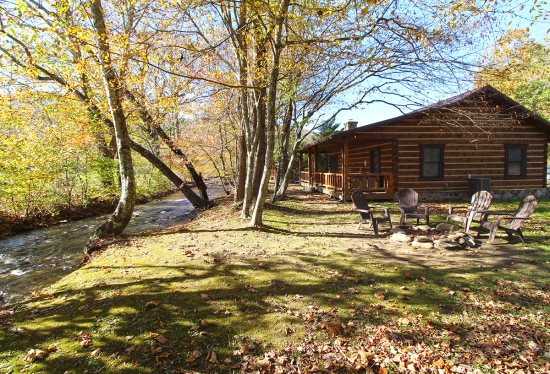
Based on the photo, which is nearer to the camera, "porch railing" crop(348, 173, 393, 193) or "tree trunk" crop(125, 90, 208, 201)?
"tree trunk" crop(125, 90, 208, 201)

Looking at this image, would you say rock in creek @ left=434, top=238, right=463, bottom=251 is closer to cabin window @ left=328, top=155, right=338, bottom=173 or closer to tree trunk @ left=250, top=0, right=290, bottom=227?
tree trunk @ left=250, top=0, right=290, bottom=227

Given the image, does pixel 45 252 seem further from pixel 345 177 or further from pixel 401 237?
pixel 345 177

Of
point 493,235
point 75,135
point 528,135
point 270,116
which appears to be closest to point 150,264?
point 270,116

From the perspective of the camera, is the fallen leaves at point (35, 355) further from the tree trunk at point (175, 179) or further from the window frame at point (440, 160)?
the window frame at point (440, 160)

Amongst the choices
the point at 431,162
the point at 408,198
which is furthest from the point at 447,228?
the point at 431,162

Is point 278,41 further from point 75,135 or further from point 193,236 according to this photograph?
point 75,135

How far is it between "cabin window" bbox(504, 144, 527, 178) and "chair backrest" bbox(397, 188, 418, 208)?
9939mm

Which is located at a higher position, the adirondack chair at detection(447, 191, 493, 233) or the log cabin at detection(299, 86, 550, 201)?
the log cabin at detection(299, 86, 550, 201)

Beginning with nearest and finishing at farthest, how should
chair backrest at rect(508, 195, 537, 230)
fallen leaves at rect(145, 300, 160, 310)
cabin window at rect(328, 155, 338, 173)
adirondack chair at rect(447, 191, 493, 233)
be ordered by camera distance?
fallen leaves at rect(145, 300, 160, 310), chair backrest at rect(508, 195, 537, 230), adirondack chair at rect(447, 191, 493, 233), cabin window at rect(328, 155, 338, 173)

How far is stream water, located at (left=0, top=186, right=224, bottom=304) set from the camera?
627 cm

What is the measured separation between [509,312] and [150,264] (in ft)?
18.6

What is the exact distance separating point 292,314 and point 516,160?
16.8 meters

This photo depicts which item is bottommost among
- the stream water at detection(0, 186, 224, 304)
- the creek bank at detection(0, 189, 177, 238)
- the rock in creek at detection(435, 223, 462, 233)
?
the stream water at detection(0, 186, 224, 304)

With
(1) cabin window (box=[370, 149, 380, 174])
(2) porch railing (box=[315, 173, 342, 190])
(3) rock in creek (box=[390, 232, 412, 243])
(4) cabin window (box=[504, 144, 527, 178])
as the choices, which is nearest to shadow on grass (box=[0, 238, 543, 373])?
(3) rock in creek (box=[390, 232, 412, 243])
